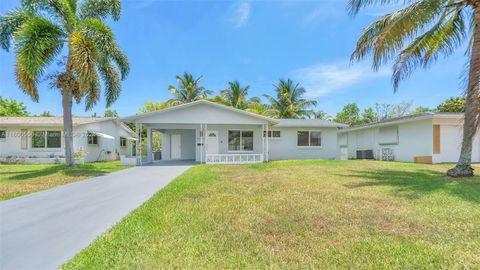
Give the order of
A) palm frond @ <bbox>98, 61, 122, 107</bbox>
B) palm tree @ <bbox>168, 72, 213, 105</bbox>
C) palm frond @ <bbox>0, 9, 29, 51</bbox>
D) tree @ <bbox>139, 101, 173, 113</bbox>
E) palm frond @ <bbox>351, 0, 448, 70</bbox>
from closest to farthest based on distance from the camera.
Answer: palm frond @ <bbox>351, 0, 448, 70</bbox>
palm frond @ <bbox>0, 9, 29, 51</bbox>
palm frond @ <bbox>98, 61, 122, 107</bbox>
palm tree @ <bbox>168, 72, 213, 105</bbox>
tree @ <bbox>139, 101, 173, 113</bbox>

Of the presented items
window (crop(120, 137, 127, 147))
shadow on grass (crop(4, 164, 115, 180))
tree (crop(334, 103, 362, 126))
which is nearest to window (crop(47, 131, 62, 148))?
shadow on grass (crop(4, 164, 115, 180))

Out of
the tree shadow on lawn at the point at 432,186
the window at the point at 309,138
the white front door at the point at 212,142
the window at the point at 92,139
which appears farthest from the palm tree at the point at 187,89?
the tree shadow on lawn at the point at 432,186

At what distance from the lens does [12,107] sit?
40.8 m

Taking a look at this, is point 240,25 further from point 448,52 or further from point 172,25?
point 448,52

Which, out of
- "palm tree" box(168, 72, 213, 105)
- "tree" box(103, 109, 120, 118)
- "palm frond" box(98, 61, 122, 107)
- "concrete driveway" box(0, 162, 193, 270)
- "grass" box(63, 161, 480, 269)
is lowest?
"concrete driveway" box(0, 162, 193, 270)

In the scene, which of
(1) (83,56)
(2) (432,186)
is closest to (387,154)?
(2) (432,186)

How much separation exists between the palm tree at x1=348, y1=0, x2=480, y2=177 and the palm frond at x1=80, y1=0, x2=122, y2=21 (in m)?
13.0

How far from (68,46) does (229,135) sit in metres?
11.4

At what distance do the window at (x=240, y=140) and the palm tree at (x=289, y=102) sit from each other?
48.4ft

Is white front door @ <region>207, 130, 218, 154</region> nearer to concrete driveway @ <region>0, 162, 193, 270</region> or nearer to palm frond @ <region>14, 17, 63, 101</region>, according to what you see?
palm frond @ <region>14, 17, 63, 101</region>

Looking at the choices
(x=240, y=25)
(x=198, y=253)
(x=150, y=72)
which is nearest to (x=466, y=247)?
(x=198, y=253)

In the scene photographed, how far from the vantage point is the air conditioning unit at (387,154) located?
2091 cm

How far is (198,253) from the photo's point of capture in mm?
3621

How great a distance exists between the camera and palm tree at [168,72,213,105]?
34094 millimetres
